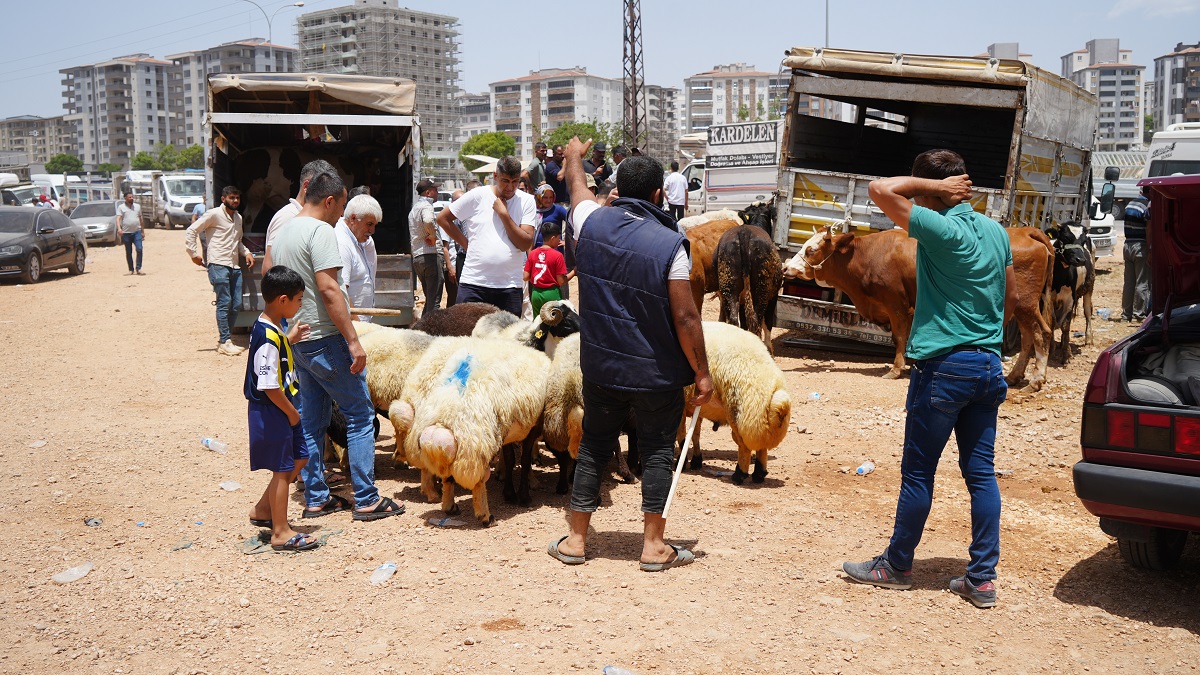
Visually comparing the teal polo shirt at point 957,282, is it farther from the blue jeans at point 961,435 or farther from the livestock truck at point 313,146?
the livestock truck at point 313,146

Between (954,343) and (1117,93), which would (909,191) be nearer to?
(954,343)

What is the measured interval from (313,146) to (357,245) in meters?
7.79

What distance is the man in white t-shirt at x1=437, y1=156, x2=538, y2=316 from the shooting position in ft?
25.7

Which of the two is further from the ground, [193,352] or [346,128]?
[346,128]

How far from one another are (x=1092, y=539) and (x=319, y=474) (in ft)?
15.2

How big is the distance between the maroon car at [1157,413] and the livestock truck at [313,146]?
7.84m

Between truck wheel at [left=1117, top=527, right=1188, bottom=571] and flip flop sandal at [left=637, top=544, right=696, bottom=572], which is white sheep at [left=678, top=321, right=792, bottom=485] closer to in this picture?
flip flop sandal at [left=637, top=544, right=696, bottom=572]

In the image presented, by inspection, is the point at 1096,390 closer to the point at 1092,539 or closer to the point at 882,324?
the point at 1092,539

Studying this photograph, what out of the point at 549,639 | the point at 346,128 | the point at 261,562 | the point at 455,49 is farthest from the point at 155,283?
the point at 455,49

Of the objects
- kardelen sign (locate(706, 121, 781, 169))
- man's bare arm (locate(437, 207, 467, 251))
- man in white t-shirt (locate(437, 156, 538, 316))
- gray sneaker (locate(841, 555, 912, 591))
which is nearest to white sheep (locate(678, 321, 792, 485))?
gray sneaker (locate(841, 555, 912, 591))

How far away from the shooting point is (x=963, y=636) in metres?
4.38

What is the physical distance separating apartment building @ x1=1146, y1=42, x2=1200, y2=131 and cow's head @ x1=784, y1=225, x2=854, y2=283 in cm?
14236

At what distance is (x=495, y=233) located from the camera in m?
7.91

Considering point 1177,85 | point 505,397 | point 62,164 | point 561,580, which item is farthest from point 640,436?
point 1177,85
